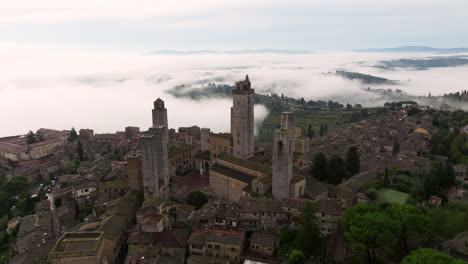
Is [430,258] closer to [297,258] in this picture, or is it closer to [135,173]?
[297,258]

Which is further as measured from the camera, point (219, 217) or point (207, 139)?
point (207, 139)

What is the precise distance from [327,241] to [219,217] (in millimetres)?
11314

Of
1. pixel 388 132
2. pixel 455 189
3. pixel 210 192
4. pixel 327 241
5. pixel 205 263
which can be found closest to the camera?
pixel 205 263

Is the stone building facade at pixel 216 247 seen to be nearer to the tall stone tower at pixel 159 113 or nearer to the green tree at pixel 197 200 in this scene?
the green tree at pixel 197 200

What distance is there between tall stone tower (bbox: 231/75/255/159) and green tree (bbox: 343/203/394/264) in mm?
24297

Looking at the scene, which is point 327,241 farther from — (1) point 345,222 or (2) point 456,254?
(2) point 456,254

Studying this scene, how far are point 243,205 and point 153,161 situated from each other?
43.5ft

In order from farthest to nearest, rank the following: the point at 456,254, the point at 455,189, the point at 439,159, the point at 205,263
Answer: the point at 439,159
the point at 455,189
the point at 205,263
the point at 456,254

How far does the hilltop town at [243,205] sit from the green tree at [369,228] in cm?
10

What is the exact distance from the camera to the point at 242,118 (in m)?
51.7

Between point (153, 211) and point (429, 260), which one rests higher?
point (429, 260)

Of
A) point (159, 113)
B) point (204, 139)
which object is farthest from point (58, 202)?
point (204, 139)

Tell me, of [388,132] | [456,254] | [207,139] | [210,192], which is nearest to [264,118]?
[388,132]

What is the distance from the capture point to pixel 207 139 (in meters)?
60.1
